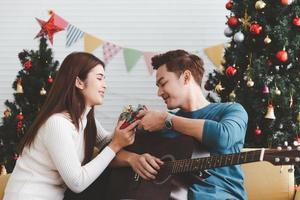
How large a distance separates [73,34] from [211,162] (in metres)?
2.79

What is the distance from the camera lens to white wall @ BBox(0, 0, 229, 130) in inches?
164

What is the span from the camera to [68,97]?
2.08 meters

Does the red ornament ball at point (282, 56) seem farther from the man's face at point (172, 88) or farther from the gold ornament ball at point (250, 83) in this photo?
the man's face at point (172, 88)

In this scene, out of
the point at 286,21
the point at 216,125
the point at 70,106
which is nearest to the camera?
the point at 216,125

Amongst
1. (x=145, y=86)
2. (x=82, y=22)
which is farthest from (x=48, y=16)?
(x=145, y=86)

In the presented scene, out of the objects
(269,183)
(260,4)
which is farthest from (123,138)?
(260,4)

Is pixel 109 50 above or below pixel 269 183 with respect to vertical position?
above

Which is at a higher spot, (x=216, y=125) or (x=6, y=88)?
(x=216, y=125)

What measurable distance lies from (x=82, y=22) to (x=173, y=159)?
8.61 feet

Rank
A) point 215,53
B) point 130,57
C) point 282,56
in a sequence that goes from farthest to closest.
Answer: point 130,57 < point 215,53 < point 282,56

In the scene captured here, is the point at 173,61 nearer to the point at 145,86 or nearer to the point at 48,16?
the point at 145,86

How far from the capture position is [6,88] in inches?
172

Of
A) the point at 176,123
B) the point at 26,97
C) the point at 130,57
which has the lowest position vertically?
the point at 26,97

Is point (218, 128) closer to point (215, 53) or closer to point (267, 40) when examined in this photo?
point (267, 40)
